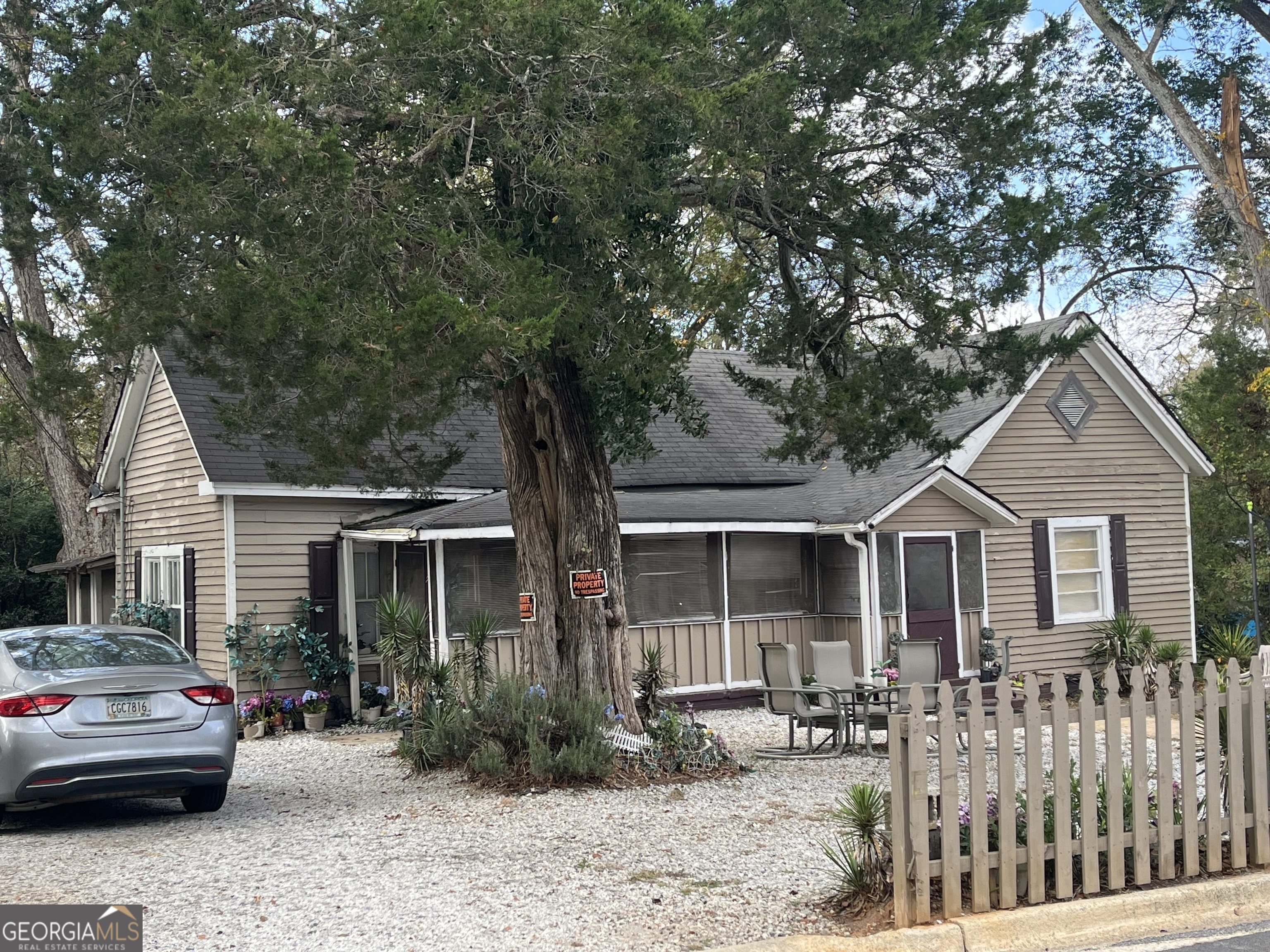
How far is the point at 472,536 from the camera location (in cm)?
1385

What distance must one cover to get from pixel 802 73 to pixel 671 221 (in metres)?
1.59

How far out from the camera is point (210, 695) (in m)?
8.96

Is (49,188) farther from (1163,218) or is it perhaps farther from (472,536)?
(1163,218)

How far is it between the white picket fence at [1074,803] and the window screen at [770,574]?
9.26 meters

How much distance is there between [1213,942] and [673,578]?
10469mm

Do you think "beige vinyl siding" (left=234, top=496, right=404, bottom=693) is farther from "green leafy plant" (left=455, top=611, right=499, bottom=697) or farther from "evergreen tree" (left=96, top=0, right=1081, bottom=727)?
"evergreen tree" (left=96, top=0, right=1081, bottom=727)

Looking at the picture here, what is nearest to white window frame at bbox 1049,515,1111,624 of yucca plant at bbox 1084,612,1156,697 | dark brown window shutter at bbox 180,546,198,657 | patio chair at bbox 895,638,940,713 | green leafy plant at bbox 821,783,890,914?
yucca plant at bbox 1084,612,1156,697

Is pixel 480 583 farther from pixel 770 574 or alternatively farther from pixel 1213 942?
pixel 1213 942

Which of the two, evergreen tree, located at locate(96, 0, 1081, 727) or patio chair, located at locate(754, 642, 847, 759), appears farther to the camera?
patio chair, located at locate(754, 642, 847, 759)

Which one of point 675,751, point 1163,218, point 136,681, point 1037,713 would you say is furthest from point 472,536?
point 1163,218

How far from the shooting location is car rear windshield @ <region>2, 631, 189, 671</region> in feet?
29.0

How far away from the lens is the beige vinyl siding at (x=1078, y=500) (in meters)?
17.5

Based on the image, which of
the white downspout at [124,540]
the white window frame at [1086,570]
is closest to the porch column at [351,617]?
the white downspout at [124,540]

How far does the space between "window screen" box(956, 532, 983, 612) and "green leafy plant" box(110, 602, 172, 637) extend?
11046 mm
